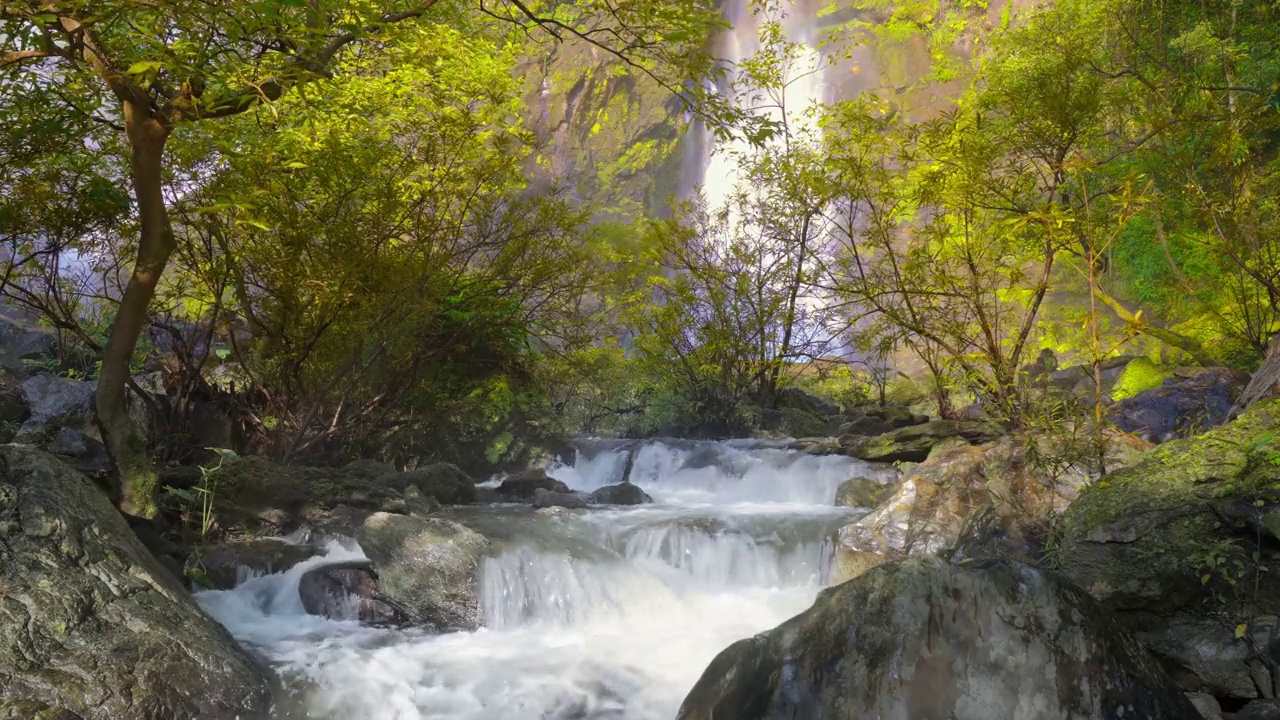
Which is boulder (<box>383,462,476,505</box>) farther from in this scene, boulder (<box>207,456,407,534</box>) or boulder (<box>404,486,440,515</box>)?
boulder (<box>207,456,407,534</box>)

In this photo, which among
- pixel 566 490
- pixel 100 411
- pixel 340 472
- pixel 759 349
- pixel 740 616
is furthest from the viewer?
pixel 759 349

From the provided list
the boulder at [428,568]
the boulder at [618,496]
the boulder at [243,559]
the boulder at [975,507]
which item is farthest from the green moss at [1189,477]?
the boulder at [618,496]

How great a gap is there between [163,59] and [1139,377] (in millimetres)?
12769

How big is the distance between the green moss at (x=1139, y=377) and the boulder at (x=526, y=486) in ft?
26.4

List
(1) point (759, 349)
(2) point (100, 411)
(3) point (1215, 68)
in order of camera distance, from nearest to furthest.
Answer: (2) point (100, 411), (3) point (1215, 68), (1) point (759, 349)

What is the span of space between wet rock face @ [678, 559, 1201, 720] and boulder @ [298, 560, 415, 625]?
2911 mm

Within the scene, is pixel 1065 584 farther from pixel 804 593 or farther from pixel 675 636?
pixel 804 593

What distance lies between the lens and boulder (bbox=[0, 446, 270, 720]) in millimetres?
3225

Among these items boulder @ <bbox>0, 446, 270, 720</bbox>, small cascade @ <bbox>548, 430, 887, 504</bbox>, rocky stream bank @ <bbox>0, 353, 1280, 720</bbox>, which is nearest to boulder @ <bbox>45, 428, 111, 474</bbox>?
rocky stream bank @ <bbox>0, 353, 1280, 720</bbox>

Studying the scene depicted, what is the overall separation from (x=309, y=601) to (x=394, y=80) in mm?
5297

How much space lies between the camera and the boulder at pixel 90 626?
3.22 meters

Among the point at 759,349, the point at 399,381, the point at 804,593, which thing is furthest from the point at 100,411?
the point at 759,349

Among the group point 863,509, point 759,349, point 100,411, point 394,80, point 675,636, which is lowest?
point 675,636

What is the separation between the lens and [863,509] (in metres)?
7.70
